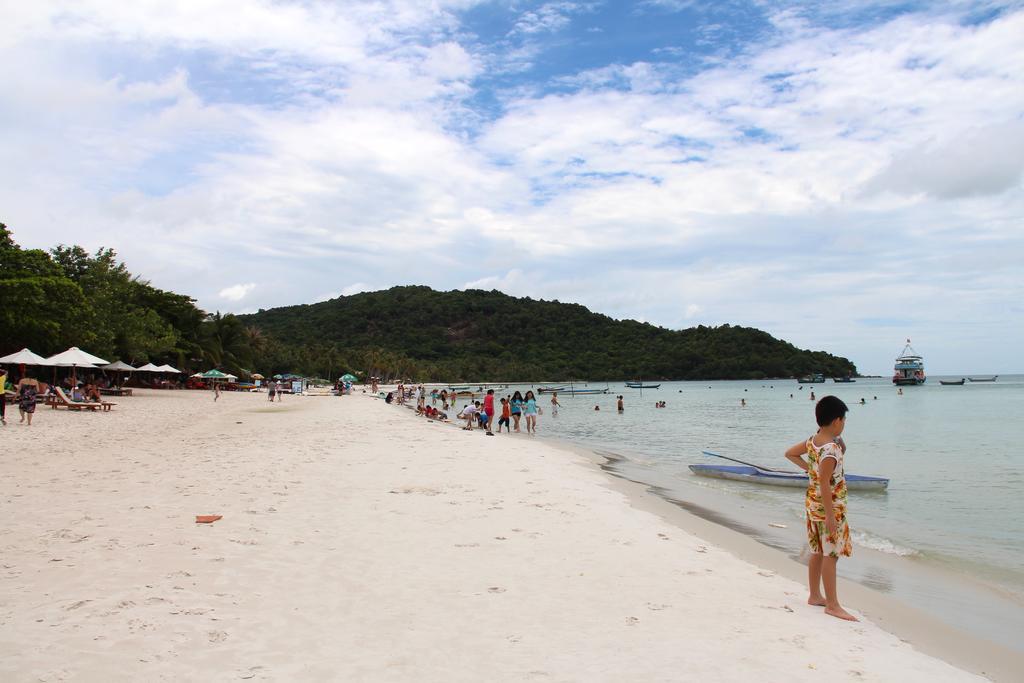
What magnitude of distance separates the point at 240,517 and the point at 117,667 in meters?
3.72

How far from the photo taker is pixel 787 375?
136 m

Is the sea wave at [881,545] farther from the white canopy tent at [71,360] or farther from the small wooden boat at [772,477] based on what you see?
the white canopy tent at [71,360]

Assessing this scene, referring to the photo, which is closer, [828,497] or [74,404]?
[828,497]

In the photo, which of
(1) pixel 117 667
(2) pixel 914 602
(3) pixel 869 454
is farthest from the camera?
(3) pixel 869 454

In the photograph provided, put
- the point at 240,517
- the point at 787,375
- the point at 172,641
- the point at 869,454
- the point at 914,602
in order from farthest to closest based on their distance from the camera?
the point at 787,375, the point at 869,454, the point at 240,517, the point at 914,602, the point at 172,641

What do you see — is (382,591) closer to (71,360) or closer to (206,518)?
(206,518)

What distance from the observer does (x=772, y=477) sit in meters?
14.5

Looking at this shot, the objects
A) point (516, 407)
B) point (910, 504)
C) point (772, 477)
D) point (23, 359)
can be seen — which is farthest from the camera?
point (516, 407)

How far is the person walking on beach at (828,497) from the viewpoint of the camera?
4.80 metres

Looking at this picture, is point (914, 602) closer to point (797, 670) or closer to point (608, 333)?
point (797, 670)

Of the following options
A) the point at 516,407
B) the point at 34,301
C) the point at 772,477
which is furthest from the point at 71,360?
the point at 772,477

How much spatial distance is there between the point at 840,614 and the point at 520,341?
140m

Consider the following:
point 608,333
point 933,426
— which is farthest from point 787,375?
point 933,426

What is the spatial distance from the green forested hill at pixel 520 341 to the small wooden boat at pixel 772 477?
106197 mm
